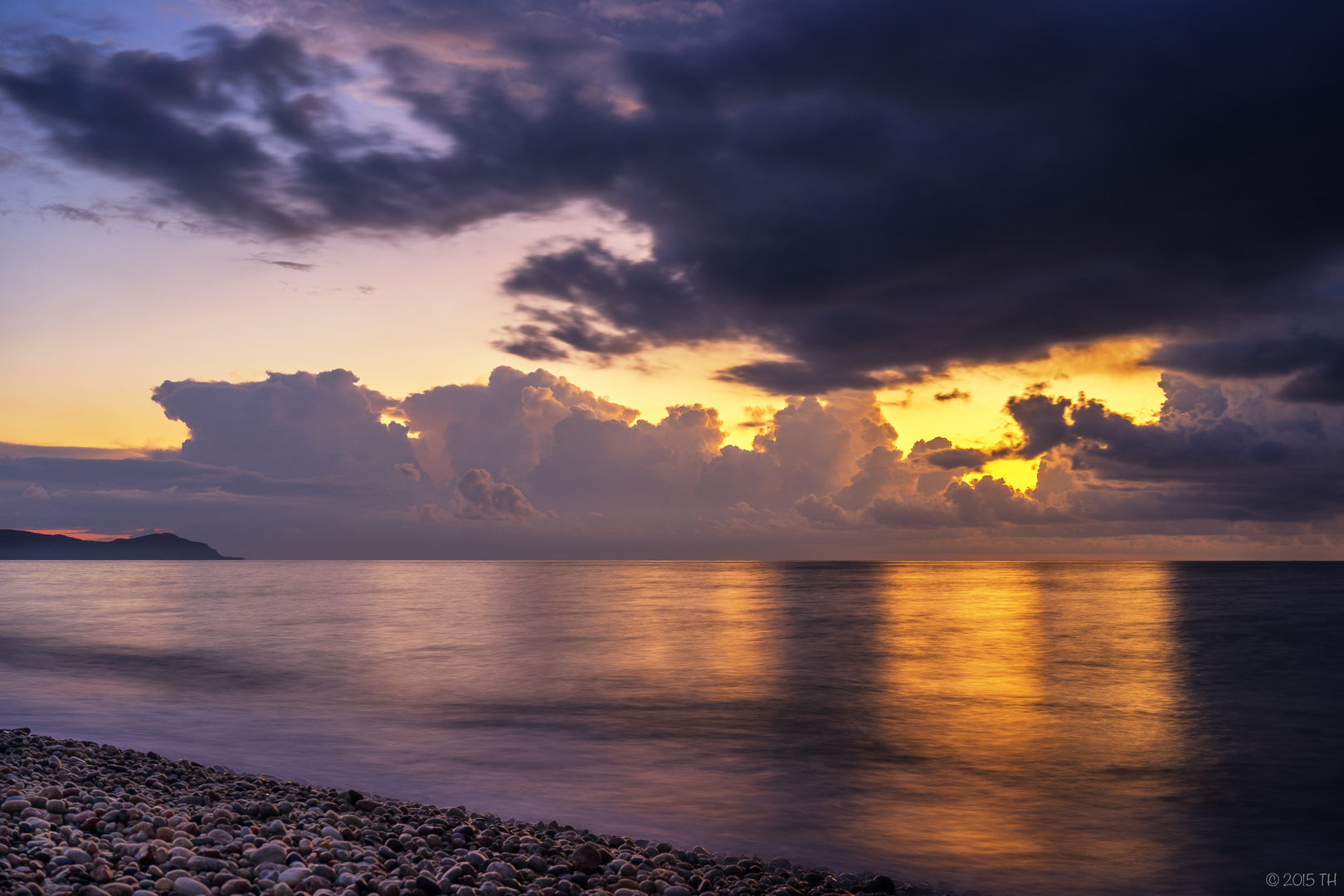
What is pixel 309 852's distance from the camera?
24.8 feet

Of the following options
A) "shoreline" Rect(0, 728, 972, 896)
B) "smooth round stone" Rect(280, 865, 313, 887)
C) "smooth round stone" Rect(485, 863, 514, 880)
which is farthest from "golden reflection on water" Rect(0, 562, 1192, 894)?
"smooth round stone" Rect(280, 865, 313, 887)

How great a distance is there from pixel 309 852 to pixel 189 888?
144cm

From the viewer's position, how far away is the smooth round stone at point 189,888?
619cm

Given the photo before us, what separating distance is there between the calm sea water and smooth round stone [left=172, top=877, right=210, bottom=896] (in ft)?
20.8

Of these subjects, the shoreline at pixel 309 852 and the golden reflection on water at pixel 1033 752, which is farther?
the golden reflection on water at pixel 1033 752

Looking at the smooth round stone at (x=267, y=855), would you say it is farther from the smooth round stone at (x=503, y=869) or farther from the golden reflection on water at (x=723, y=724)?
the golden reflection on water at (x=723, y=724)

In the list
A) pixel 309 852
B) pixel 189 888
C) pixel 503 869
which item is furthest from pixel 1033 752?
pixel 189 888

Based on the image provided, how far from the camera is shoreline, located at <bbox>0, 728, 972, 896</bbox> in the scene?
21.6 feet

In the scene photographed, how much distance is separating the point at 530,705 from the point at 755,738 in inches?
298

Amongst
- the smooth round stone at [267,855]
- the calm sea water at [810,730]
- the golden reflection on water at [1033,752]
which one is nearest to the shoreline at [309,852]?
the smooth round stone at [267,855]

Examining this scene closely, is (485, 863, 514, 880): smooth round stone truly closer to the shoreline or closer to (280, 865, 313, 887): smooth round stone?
the shoreline

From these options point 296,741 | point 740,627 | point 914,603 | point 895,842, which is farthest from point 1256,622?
point 296,741

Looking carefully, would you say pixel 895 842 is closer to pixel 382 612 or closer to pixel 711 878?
pixel 711 878

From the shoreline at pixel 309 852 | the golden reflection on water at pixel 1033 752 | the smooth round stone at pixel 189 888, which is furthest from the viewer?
the golden reflection on water at pixel 1033 752
